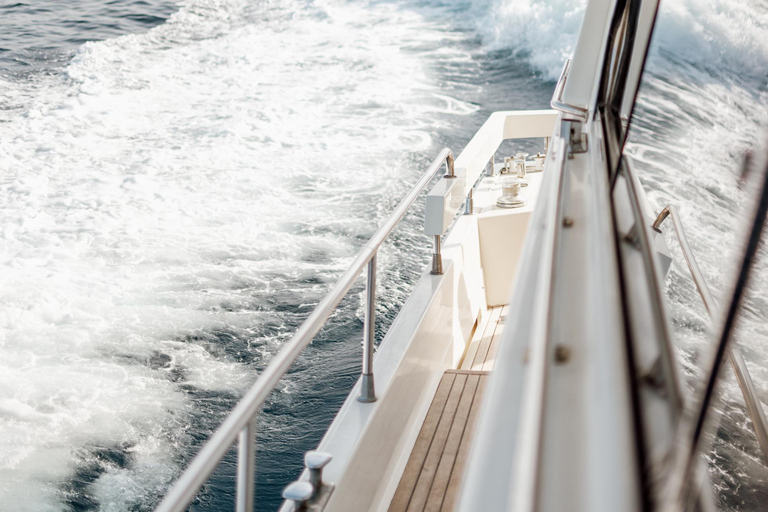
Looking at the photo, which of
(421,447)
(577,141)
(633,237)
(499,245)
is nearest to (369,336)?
(421,447)

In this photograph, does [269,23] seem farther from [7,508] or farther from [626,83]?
[626,83]

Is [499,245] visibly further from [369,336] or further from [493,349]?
[369,336]

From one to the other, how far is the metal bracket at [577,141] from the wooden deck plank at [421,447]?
0.79m

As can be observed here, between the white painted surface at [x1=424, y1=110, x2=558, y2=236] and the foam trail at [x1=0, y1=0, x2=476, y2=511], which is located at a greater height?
the white painted surface at [x1=424, y1=110, x2=558, y2=236]

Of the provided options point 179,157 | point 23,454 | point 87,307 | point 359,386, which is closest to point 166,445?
point 23,454

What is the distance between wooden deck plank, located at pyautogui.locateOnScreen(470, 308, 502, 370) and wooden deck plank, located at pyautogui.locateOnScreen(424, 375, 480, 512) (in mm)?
351

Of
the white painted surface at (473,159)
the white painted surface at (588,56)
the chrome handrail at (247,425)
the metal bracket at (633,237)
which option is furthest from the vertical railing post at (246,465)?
the white painted surface at (588,56)

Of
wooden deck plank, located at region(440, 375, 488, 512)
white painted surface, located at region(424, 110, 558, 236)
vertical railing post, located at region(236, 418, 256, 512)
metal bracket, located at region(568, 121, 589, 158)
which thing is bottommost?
wooden deck plank, located at region(440, 375, 488, 512)

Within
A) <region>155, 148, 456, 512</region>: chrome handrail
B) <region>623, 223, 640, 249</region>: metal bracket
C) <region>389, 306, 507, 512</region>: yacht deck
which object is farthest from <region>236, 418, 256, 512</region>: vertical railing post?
<region>389, 306, 507, 512</region>: yacht deck

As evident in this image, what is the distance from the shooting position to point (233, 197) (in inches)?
208

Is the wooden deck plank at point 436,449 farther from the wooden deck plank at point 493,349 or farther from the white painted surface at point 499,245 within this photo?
the white painted surface at point 499,245

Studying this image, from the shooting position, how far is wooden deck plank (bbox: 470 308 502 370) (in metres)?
2.22

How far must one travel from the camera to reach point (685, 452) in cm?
29

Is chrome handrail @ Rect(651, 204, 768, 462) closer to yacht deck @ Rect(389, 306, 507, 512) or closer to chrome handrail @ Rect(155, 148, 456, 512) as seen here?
chrome handrail @ Rect(155, 148, 456, 512)
